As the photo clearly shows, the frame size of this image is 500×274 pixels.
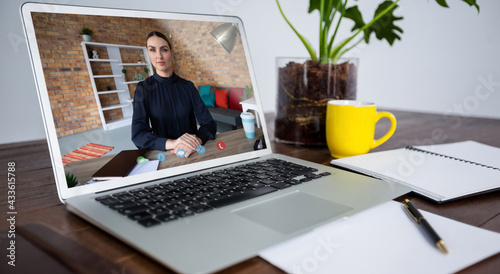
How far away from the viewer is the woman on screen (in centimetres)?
69

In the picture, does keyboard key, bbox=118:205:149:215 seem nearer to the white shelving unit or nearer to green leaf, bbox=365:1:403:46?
the white shelving unit

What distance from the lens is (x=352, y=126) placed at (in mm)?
853

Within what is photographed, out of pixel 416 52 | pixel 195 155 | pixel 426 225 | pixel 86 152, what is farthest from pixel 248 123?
pixel 416 52

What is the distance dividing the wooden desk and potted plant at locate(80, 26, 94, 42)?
32 centimetres

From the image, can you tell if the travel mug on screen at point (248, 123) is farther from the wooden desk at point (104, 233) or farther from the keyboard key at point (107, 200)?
the keyboard key at point (107, 200)

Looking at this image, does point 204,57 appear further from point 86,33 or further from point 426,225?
point 426,225

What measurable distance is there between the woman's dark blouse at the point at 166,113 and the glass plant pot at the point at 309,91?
0.33 meters

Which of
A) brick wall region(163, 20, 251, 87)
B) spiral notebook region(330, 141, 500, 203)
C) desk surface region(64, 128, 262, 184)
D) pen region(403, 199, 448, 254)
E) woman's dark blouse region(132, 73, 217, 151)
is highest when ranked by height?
brick wall region(163, 20, 251, 87)

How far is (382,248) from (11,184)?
0.77 m

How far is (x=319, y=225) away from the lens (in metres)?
0.43

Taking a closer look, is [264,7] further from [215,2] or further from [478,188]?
[478,188]

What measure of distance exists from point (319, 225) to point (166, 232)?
209mm

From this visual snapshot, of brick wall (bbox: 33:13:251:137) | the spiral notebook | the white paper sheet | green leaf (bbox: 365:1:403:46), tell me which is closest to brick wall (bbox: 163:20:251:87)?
brick wall (bbox: 33:13:251:137)

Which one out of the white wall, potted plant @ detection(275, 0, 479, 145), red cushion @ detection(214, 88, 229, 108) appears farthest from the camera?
the white wall
